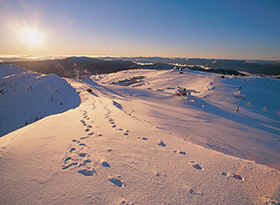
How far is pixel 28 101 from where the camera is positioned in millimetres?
13586

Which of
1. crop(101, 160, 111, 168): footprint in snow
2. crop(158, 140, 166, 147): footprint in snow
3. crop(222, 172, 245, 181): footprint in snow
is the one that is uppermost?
crop(101, 160, 111, 168): footprint in snow

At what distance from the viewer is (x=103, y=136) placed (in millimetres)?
3529

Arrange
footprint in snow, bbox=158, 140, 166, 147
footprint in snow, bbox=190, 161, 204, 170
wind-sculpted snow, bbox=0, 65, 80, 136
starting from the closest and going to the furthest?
footprint in snow, bbox=190, 161, 204, 170
footprint in snow, bbox=158, 140, 166, 147
wind-sculpted snow, bbox=0, 65, 80, 136

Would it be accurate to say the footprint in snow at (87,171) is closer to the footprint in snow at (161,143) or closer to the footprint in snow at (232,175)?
the footprint in snow at (161,143)

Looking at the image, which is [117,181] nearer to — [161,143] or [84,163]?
[84,163]

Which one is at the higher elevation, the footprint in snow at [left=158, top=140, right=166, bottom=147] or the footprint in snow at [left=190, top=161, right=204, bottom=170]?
the footprint in snow at [left=190, top=161, right=204, bottom=170]

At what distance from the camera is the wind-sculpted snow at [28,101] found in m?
11.0

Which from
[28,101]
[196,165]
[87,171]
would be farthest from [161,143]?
[28,101]

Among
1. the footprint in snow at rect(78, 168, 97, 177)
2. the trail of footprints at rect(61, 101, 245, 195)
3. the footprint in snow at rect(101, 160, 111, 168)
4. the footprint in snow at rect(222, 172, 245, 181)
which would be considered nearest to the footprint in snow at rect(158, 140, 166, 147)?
the trail of footprints at rect(61, 101, 245, 195)

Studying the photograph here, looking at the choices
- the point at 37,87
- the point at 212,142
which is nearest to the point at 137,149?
the point at 212,142

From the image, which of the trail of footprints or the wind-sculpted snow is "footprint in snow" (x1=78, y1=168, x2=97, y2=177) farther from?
the wind-sculpted snow

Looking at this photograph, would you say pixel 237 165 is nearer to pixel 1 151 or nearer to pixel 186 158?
pixel 186 158

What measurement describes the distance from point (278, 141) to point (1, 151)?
34.9 feet

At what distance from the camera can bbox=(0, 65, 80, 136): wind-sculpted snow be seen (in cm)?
1098
